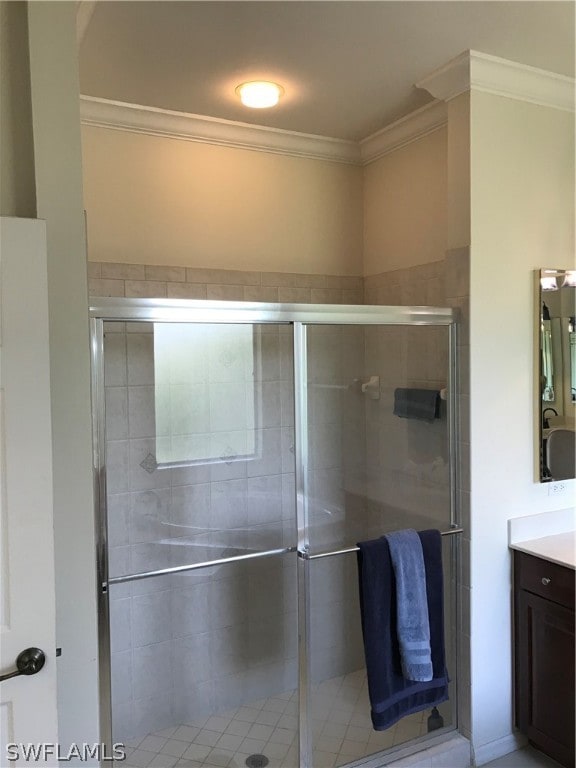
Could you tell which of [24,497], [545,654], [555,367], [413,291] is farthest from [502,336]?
[24,497]

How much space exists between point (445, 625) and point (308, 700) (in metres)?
0.63

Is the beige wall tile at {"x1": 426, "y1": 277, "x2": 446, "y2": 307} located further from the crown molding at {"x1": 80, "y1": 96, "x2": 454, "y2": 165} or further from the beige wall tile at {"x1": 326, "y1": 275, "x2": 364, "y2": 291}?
the crown molding at {"x1": 80, "y1": 96, "x2": 454, "y2": 165}

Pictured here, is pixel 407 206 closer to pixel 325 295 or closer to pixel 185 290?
pixel 325 295

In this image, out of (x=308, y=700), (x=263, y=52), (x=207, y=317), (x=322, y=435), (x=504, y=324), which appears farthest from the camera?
(x=322, y=435)

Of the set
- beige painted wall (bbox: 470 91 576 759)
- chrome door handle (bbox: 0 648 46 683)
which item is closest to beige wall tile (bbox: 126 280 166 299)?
beige painted wall (bbox: 470 91 576 759)

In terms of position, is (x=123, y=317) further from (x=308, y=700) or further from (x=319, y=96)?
(x=308, y=700)

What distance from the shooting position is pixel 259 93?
7.75 feet

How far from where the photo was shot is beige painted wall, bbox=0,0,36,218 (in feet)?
5.10

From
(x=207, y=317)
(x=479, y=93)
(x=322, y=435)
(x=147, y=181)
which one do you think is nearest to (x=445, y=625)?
(x=322, y=435)

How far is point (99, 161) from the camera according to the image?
2.54m

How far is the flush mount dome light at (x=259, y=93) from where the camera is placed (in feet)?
7.63

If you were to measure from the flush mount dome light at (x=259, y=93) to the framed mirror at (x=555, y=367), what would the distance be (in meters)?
1.27

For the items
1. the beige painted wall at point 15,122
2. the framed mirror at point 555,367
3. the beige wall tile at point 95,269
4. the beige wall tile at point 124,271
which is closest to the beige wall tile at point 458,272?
the framed mirror at point 555,367

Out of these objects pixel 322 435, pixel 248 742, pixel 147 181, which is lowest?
pixel 248 742
